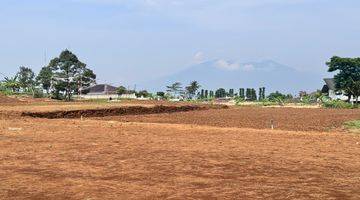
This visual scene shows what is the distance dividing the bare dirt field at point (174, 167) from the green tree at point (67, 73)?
49.9 m

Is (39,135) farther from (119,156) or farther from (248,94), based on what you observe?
(248,94)

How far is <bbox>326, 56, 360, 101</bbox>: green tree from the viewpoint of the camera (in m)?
69.1

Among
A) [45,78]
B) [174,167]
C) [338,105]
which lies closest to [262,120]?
[174,167]

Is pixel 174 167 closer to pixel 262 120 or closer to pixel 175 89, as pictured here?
pixel 262 120

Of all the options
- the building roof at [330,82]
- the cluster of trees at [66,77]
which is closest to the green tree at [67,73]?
the cluster of trees at [66,77]

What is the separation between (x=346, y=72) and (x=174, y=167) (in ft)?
207

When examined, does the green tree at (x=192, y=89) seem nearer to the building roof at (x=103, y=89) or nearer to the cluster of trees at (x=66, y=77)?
the building roof at (x=103, y=89)

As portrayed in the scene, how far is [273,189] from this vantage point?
9.23 metres

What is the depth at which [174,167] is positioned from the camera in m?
11.8

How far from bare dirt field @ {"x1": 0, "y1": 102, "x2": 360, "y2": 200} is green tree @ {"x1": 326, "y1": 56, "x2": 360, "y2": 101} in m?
52.5

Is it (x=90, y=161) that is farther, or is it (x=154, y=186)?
(x=90, y=161)

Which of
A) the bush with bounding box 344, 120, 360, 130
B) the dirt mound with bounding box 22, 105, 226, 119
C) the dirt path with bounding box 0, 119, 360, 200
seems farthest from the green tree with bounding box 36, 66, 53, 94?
the dirt path with bounding box 0, 119, 360, 200

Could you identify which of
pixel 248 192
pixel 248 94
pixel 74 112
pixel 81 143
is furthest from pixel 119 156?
pixel 248 94

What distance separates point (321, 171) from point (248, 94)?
Answer: 321ft
